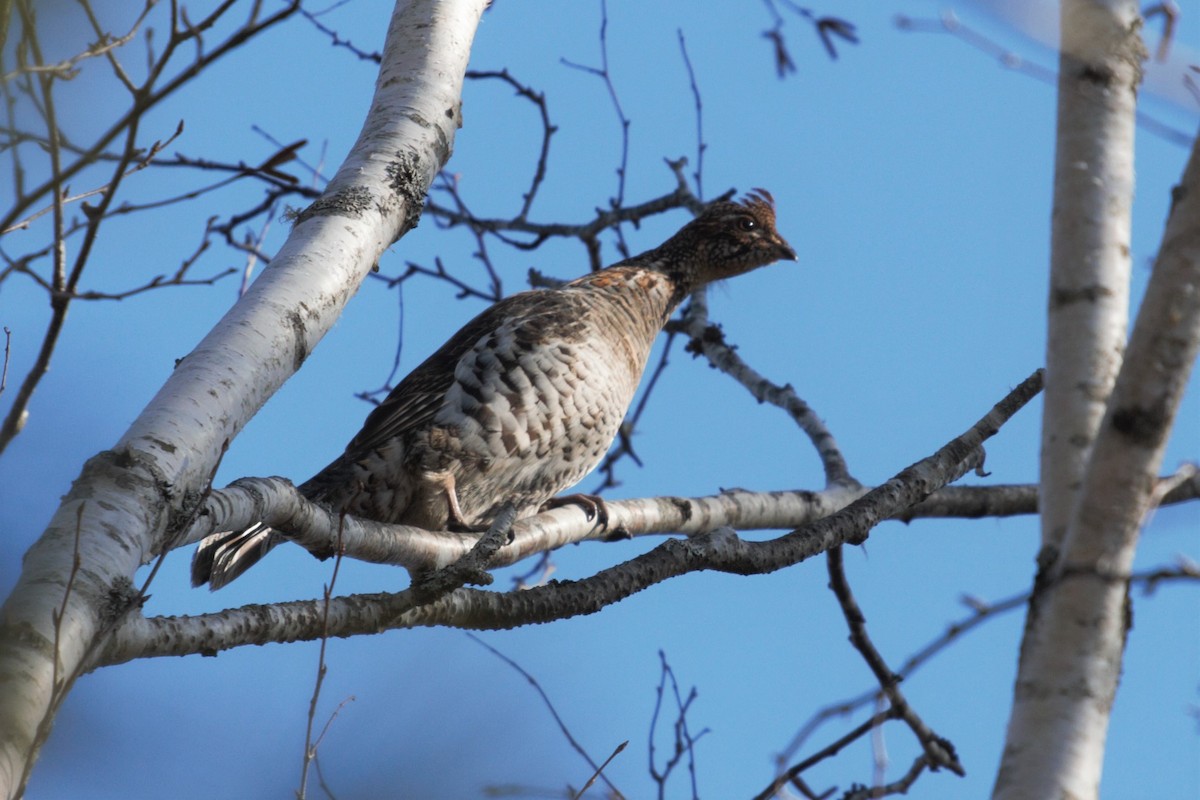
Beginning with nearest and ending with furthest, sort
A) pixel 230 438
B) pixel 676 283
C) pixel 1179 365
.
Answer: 1. pixel 1179 365
2. pixel 230 438
3. pixel 676 283

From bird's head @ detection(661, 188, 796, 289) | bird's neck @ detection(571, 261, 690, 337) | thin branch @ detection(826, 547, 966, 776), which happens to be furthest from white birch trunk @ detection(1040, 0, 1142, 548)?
bird's head @ detection(661, 188, 796, 289)

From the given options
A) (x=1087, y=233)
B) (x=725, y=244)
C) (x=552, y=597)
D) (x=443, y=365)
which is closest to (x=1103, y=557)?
(x=1087, y=233)

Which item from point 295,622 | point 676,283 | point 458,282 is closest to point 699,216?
point 676,283

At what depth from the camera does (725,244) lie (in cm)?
693

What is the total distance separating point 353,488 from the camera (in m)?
5.18

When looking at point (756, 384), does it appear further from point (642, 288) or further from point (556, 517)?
point (556, 517)

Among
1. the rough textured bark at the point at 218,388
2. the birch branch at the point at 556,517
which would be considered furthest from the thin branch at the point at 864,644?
the rough textured bark at the point at 218,388

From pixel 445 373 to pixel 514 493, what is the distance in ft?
2.02

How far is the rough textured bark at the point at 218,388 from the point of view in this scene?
6.97 ft

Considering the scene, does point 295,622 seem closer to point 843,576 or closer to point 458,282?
point 843,576

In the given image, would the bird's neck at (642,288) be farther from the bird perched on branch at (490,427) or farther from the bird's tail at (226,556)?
the bird's tail at (226,556)

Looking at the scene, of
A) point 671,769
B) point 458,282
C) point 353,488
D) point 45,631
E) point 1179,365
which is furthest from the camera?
point 458,282

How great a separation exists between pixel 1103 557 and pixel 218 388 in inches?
76.9

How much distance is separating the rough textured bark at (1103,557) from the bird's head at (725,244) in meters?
5.02
